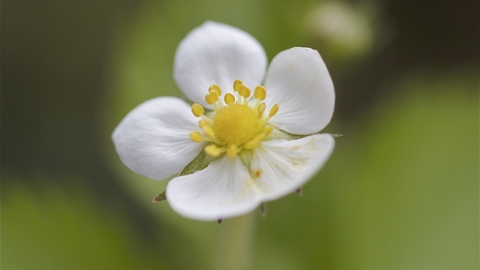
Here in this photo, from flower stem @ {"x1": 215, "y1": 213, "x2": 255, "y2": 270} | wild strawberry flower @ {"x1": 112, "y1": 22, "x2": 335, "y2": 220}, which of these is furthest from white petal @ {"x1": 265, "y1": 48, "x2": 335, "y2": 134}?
flower stem @ {"x1": 215, "y1": 213, "x2": 255, "y2": 270}

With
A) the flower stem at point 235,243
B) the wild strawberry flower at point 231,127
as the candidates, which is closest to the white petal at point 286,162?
the wild strawberry flower at point 231,127

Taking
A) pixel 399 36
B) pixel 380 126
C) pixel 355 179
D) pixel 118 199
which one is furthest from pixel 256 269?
pixel 399 36

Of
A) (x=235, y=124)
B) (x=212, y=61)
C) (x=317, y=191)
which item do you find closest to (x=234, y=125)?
(x=235, y=124)

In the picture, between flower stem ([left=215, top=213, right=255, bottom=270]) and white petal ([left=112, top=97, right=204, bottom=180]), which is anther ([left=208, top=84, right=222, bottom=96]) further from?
flower stem ([left=215, top=213, right=255, bottom=270])

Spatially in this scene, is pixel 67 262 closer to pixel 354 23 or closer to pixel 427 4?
pixel 354 23

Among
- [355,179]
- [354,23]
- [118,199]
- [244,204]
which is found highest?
[354,23]

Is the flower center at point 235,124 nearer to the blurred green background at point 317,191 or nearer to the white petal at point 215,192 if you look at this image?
the white petal at point 215,192

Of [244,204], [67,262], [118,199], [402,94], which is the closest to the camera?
[244,204]
